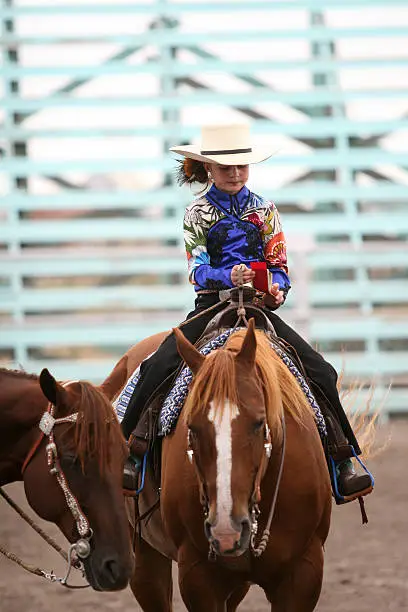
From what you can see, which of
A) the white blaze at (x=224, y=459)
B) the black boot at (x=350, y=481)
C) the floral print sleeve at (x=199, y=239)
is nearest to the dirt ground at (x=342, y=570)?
the black boot at (x=350, y=481)

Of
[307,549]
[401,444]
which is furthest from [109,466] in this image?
[401,444]

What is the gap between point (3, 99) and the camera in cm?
1285

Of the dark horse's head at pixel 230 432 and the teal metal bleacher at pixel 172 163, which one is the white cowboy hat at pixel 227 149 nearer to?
the dark horse's head at pixel 230 432

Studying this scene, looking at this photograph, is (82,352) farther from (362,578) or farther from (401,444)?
(362,578)

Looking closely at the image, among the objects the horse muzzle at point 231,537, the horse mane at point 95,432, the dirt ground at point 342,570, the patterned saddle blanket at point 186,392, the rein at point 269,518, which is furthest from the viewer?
the dirt ground at point 342,570

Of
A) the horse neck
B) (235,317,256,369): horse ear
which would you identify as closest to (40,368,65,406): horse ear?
the horse neck

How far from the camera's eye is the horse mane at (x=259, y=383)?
3244 mm

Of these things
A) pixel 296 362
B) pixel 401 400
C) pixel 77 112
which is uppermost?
pixel 77 112

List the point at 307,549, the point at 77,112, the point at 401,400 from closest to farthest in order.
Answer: the point at 307,549
the point at 401,400
the point at 77,112

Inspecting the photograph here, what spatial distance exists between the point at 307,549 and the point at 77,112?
10.1 metres

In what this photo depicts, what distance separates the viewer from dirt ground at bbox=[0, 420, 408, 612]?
17.0 ft

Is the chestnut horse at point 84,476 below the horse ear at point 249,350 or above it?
below

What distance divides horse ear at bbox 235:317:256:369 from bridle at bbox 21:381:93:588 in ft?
1.60

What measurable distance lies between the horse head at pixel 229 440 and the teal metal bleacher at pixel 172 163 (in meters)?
8.53
